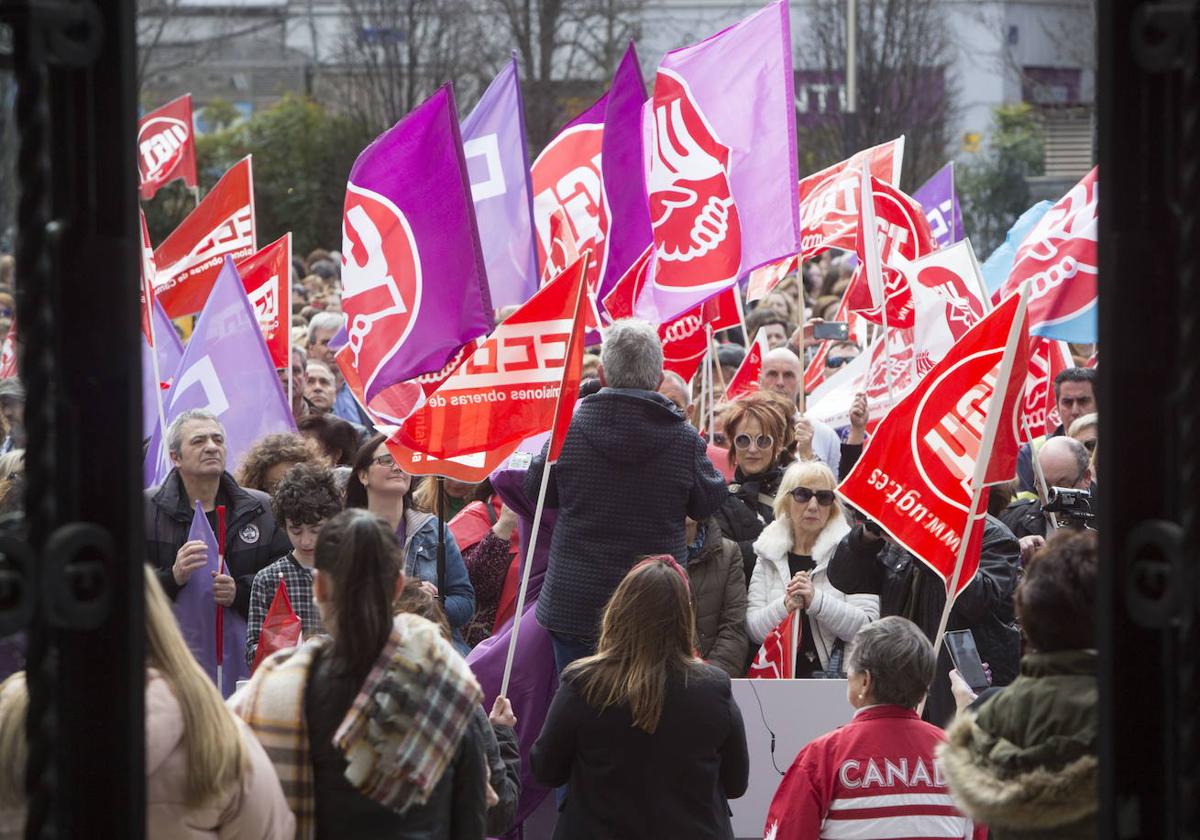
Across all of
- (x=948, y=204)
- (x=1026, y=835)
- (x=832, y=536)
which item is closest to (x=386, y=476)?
(x=832, y=536)

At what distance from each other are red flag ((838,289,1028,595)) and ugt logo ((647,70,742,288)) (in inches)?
117

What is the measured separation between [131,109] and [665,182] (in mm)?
7297

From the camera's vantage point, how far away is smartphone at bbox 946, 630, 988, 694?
5699 mm

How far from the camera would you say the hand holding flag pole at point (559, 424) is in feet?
19.6

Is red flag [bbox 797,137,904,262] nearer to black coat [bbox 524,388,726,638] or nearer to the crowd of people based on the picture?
the crowd of people

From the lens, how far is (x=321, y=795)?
381 cm

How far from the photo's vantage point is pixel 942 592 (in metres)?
6.51

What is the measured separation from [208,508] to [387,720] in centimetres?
360

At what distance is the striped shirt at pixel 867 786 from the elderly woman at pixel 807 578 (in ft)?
6.55

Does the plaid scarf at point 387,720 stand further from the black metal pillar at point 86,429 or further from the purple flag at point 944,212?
the purple flag at point 944,212

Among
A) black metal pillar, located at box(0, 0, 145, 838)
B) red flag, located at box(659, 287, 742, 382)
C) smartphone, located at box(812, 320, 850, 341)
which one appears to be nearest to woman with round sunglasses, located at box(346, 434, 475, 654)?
red flag, located at box(659, 287, 742, 382)

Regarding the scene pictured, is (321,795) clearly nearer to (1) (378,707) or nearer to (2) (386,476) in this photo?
(1) (378,707)

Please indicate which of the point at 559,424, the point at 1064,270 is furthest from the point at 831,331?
the point at 559,424

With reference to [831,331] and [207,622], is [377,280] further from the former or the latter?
[831,331]
